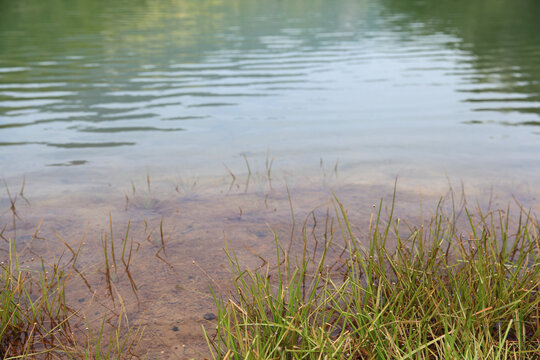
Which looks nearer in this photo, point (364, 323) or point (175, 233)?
point (364, 323)

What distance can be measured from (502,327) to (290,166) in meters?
3.84

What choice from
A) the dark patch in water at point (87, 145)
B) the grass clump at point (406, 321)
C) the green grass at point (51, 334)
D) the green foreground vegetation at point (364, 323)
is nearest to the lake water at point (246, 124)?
the dark patch in water at point (87, 145)

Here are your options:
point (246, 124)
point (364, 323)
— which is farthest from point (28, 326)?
point (246, 124)

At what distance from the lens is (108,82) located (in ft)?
38.9

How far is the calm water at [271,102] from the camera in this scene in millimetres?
6582

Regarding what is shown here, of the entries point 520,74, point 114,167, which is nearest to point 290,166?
point 114,167

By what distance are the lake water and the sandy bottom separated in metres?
0.03

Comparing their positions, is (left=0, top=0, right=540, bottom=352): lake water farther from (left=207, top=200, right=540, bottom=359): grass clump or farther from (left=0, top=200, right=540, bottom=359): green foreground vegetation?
(left=207, top=200, right=540, bottom=359): grass clump

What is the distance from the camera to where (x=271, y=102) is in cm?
1001

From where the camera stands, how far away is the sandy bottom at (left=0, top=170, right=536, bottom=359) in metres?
3.15

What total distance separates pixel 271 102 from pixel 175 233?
6104 mm

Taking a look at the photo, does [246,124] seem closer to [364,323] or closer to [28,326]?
[28,326]

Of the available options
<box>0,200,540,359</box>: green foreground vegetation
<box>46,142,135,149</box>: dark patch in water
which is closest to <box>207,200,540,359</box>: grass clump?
<box>0,200,540,359</box>: green foreground vegetation

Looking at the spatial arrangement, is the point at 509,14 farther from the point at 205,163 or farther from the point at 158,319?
the point at 158,319
